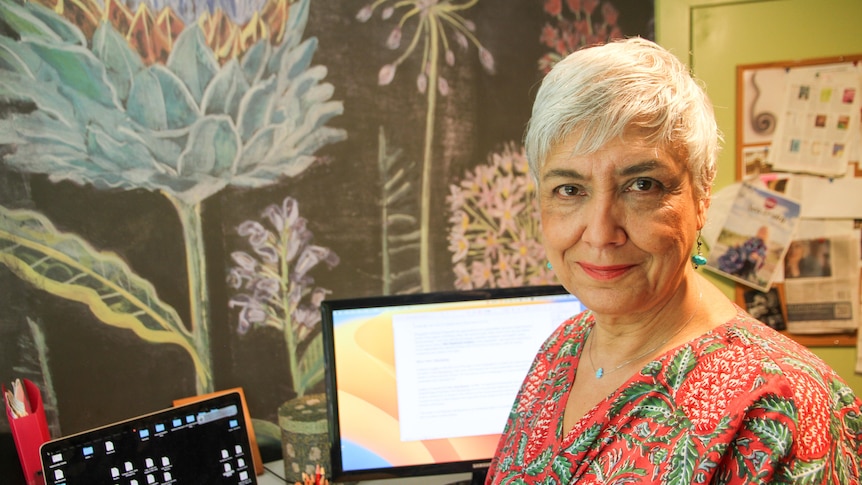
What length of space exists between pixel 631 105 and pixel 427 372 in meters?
0.78

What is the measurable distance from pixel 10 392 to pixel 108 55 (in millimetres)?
685

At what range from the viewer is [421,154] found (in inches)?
65.0

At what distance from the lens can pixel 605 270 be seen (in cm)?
81

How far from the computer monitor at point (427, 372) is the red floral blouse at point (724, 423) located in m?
0.47

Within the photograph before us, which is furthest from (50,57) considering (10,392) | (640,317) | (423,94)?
(640,317)

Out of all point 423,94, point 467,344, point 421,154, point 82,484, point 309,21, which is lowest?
point 82,484

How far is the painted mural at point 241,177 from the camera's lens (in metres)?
1.32

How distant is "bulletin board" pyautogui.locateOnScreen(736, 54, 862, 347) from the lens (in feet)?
5.89

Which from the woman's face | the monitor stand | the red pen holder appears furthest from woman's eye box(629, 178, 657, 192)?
the red pen holder

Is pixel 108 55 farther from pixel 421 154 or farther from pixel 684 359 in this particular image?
pixel 684 359

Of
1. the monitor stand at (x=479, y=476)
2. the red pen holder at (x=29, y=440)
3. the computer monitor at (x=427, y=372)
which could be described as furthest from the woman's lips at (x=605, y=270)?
the red pen holder at (x=29, y=440)

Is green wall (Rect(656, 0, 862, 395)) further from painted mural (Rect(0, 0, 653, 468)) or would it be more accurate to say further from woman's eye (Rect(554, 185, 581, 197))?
woman's eye (Rect(554, 185, 581, 197))

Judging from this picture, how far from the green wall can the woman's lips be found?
1.24 m

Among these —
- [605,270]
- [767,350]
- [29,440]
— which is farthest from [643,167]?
[29,440]
